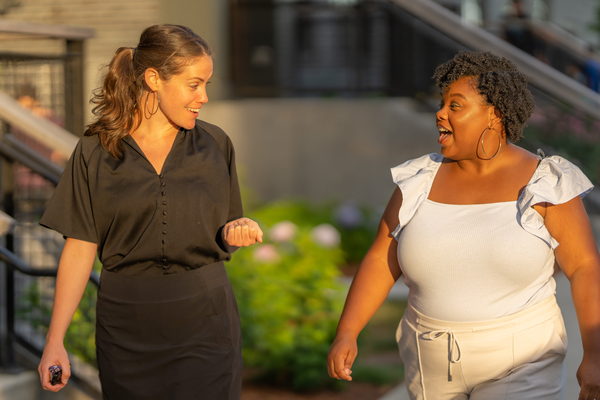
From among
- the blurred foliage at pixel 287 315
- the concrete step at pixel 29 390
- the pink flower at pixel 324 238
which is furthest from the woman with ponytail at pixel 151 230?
the pink flower at pixel 324 238

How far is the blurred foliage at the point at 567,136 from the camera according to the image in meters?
7.23

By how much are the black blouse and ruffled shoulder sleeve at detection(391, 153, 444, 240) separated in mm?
684

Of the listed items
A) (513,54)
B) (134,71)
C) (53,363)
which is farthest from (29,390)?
(513,54)

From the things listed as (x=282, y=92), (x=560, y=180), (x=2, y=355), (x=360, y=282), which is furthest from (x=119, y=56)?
(x=282, y=92)

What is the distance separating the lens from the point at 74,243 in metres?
2.43

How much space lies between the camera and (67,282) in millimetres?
2422

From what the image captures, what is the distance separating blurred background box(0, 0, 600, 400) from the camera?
435 cm

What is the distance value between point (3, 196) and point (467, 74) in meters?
2.62

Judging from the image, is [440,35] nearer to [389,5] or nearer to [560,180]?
[389,5]

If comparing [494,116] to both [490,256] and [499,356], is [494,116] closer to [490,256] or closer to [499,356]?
[490,256]

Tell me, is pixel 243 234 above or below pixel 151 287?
above

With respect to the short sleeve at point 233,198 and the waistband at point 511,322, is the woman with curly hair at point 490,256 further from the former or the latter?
the short sleeve at point 233,198

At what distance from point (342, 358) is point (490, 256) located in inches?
25.8

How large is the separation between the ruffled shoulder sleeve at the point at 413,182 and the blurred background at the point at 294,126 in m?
1.96
